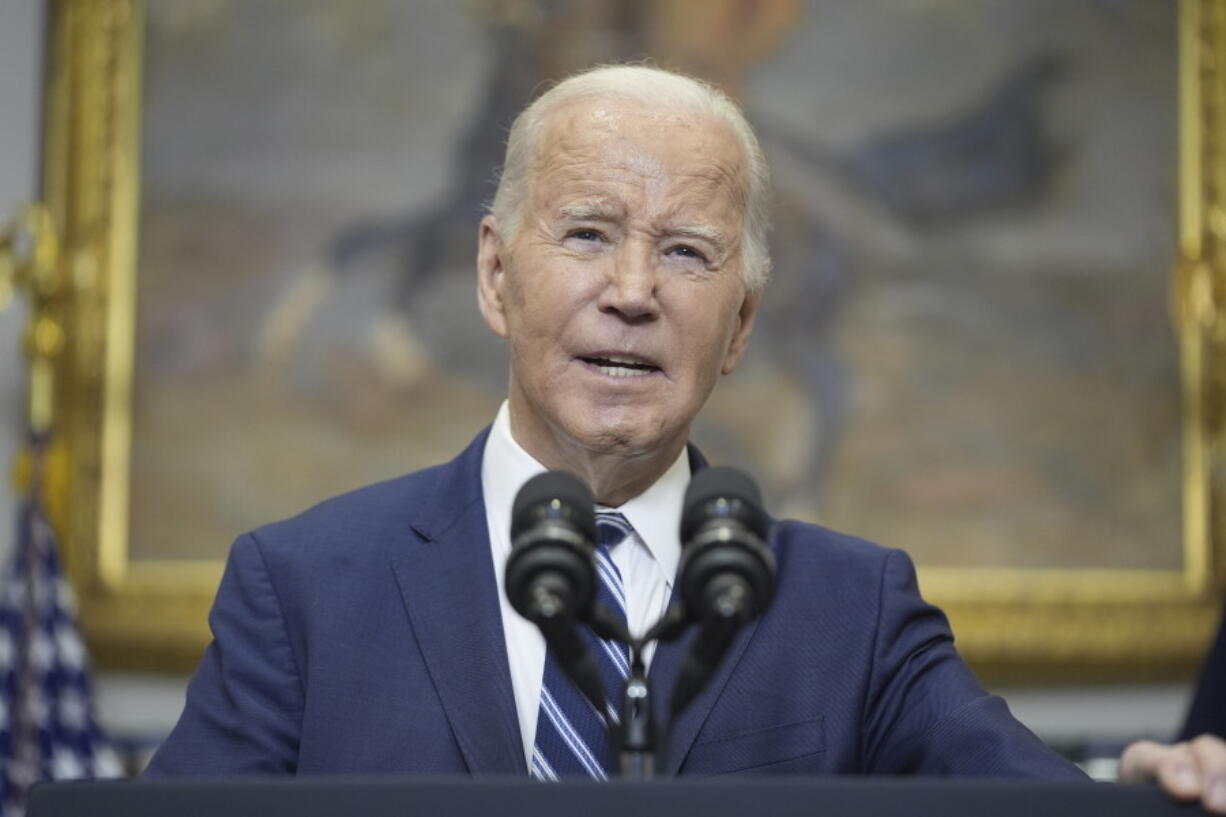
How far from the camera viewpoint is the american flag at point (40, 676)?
548cm

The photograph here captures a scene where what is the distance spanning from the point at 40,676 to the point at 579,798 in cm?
443

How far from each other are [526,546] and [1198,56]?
5437 millimetres

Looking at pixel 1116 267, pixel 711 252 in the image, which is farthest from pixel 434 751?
pixel 1116 267

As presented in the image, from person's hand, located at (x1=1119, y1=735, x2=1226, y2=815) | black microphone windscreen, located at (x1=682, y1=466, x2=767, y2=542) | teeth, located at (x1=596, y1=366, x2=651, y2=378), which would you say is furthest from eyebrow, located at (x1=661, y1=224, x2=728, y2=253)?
person's hand, located at (x1=1119, y1=735, x2=1226, y2=815)

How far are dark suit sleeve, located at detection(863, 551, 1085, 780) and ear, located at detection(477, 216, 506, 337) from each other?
82 centimetres

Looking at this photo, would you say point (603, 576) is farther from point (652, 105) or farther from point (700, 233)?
point (652, 105)

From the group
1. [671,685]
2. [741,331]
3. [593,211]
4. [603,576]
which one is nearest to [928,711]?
[671,685]

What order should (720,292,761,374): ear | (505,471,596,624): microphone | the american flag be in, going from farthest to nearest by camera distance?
the american flag
(720,292,761,374): ear
(505,471,596,624): microphone

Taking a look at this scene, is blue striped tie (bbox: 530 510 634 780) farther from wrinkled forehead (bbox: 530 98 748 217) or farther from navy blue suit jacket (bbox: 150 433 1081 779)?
wrinkled forehead (bbox: 530 98 748 217)

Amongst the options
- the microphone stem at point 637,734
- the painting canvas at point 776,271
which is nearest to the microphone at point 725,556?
the microphone stem at point 637,734

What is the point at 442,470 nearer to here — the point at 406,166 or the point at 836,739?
the point at 836,739

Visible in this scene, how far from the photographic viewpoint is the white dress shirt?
8.27ft

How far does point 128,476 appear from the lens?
595cm

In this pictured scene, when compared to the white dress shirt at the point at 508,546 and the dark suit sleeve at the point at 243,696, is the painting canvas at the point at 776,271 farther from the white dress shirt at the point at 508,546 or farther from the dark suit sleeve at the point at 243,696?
the dark suit sleeve at the point at 243,696
